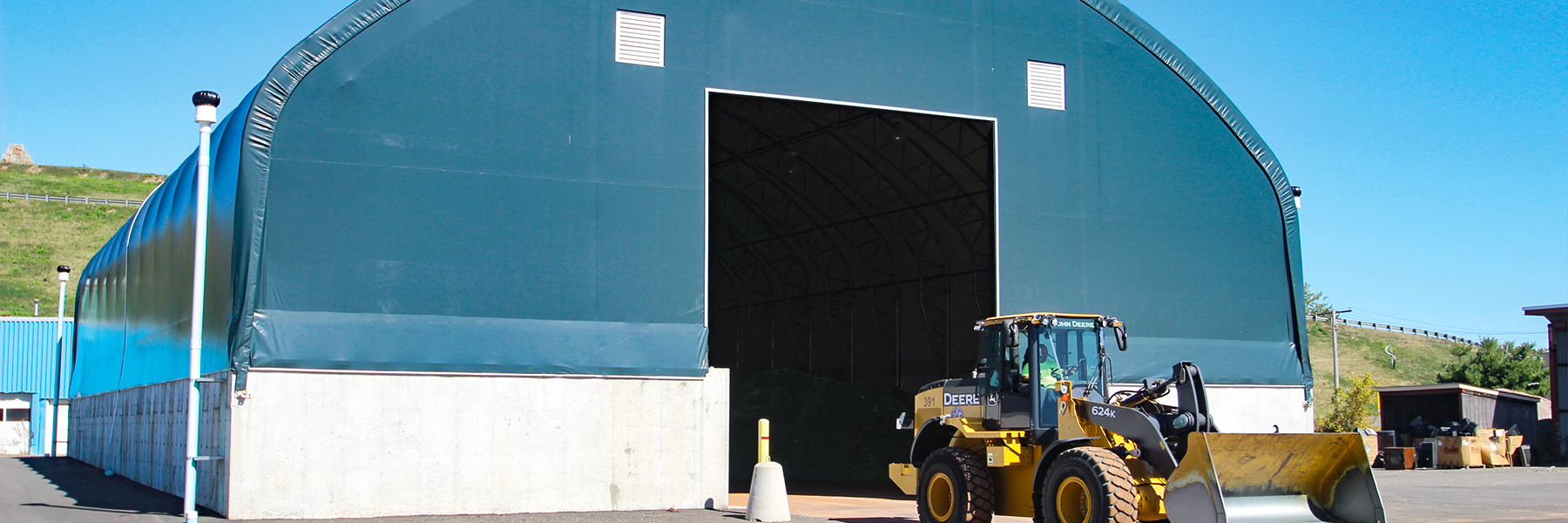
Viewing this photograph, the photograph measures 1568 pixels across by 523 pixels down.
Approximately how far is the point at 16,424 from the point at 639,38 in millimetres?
43059

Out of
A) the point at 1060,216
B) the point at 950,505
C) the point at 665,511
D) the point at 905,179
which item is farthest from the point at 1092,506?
the point at 905,179

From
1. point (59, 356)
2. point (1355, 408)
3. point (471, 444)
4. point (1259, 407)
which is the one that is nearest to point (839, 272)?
point (1259, 407)

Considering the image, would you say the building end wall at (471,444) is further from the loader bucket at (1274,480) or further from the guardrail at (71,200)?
the guardrail at (71,200)

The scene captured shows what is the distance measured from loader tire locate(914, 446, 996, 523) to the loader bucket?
2.93 m

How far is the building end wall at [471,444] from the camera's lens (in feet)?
52.3

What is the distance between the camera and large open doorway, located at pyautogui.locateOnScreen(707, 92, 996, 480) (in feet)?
92.7

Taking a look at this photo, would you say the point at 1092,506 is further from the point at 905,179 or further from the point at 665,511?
the point at 905,179

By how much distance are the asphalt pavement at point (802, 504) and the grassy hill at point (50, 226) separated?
175 ft

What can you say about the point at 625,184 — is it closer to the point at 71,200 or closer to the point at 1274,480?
the point at 1274,480

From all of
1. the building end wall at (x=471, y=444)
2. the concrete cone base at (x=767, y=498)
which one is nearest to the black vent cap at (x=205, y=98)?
the building end wall at (x=471, y=444)

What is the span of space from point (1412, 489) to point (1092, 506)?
17.7 metres

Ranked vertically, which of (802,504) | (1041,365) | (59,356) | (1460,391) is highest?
(1041,365)

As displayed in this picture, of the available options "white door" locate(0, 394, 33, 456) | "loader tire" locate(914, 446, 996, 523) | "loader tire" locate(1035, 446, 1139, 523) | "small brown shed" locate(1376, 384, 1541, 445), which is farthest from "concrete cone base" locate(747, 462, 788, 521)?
"white door" locate(0, 394, 33, 456)

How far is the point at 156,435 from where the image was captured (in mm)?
22891
